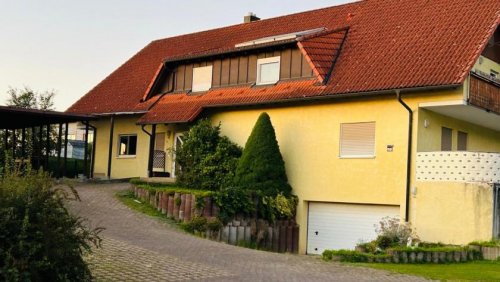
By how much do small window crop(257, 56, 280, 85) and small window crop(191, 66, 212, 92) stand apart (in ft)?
8.72

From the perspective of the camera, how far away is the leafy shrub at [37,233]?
9609 mm

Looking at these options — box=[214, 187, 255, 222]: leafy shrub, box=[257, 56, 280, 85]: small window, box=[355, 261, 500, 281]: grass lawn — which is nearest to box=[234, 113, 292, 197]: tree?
box=[214, 187, 255, 222]: leafy shrub

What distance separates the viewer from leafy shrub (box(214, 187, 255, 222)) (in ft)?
68.9

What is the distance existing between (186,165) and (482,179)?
1058 cm

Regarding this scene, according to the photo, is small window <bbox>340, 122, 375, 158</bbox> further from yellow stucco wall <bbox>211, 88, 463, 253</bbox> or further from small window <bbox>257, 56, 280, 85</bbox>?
small window <bbox>257, 56, 280, 85</bbox>

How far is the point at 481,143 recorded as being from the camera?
25.7 m

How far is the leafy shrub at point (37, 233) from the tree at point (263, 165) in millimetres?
12721

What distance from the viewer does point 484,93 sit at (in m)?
21.9

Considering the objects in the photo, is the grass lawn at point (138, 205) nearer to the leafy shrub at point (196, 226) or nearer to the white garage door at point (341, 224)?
the leafy shrub at point (196, 226)

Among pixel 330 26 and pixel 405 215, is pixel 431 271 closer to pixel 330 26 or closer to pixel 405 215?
pixel 405 215

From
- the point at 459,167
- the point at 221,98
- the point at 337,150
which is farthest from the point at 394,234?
the point at 221,98

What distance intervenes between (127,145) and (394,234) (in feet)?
52.7

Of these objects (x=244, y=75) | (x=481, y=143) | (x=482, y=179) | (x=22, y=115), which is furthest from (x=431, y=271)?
(x=22, y=115)

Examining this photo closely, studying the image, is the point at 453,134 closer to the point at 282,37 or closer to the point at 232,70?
the point at 282,37
